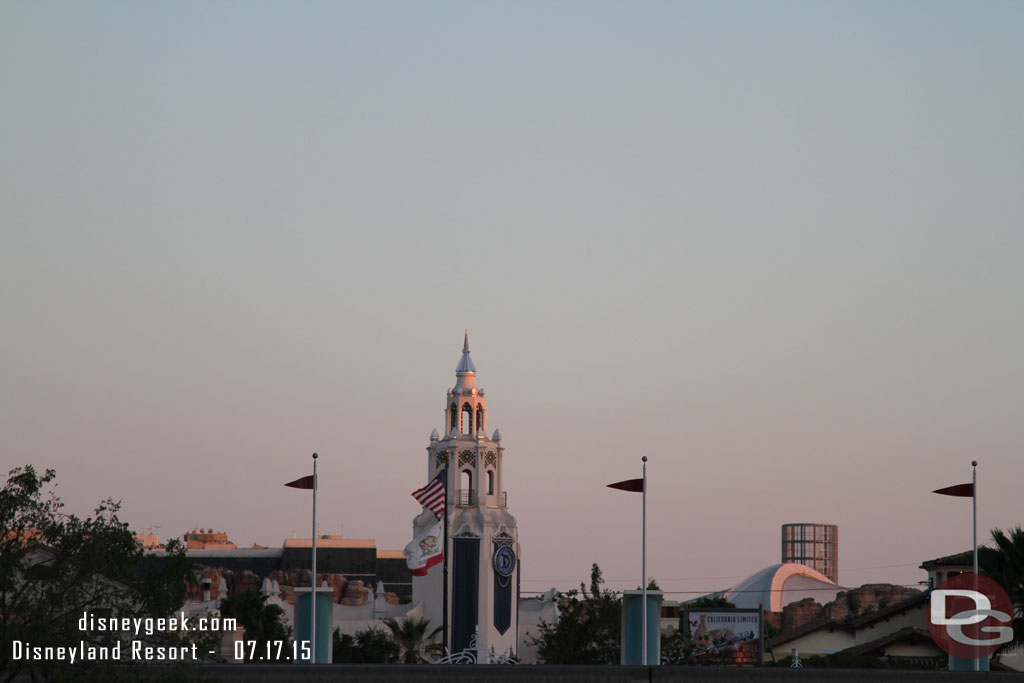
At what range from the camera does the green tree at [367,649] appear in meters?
92.5

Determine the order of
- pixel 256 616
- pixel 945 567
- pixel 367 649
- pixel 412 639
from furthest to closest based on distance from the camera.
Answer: pixel 367 649 < pixel 412 639 < pixel 256 616 < pixel 945 567

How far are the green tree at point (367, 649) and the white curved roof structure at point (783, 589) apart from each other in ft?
198

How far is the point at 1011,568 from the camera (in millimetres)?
44094

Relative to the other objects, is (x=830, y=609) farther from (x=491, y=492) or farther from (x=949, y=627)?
(x=949, y=627)

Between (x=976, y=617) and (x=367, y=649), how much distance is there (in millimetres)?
57296

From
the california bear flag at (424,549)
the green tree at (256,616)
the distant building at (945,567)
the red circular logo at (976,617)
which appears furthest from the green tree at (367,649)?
the red circular logo at (976,617)

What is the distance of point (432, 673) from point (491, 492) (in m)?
86.9

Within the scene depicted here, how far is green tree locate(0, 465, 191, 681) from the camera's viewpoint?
89.9 ft

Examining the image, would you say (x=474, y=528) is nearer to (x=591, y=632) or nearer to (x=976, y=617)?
(x=591, y=632)

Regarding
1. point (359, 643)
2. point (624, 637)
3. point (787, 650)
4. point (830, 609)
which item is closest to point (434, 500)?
point (787, 650)

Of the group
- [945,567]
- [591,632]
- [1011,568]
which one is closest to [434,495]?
[591,632]

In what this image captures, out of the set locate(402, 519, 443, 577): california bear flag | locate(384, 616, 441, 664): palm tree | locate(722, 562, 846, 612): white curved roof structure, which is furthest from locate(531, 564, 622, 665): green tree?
locate(722, 562, 846, 612): white curved roof structure

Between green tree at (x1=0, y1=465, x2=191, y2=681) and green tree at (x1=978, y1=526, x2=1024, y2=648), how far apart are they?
81.9 feet

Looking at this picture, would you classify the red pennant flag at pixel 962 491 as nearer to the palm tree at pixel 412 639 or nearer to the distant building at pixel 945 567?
the distant building at pixel 945 567
